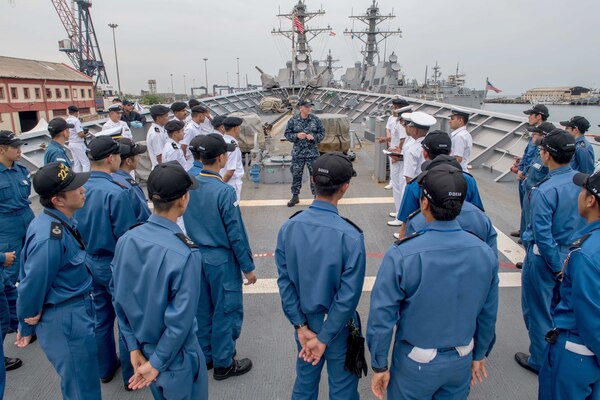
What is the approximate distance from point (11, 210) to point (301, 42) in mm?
31206

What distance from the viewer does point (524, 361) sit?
3062 millimetres

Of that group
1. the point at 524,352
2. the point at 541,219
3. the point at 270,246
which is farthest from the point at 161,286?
the point at 270,246

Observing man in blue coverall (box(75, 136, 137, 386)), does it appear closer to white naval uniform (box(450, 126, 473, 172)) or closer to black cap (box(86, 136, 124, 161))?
black cap (box(86, 136, 124, 161))

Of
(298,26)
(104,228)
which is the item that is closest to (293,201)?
(104,228)

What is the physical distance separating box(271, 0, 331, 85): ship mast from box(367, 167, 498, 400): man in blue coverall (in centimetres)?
2650

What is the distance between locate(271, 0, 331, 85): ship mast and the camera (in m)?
27.8

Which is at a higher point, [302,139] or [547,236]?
[302,139]

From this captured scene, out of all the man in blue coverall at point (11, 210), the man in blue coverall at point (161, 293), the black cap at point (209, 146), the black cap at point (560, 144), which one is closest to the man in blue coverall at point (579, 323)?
the black cap at point (560, 144)

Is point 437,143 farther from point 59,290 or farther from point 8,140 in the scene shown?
point 8,140

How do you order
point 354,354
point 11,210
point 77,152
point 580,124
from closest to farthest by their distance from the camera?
point 354,354, point 11,210, point 580,124, point 77,152

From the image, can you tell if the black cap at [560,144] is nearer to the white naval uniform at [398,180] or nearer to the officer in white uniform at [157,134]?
the white naval uniform at [398,180]

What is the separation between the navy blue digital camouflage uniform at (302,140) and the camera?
22.9 ft

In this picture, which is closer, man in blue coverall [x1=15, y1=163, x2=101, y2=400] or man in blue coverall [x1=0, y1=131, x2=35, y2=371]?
man in blue coverall [x1=15, y1=163, x2=101, y2=400]

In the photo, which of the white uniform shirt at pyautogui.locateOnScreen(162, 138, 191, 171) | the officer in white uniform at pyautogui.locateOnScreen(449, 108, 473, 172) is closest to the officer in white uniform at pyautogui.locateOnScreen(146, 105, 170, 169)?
the white uniform shirt at pyautogui.locateOnScreen(162, 138, 191, 171)
